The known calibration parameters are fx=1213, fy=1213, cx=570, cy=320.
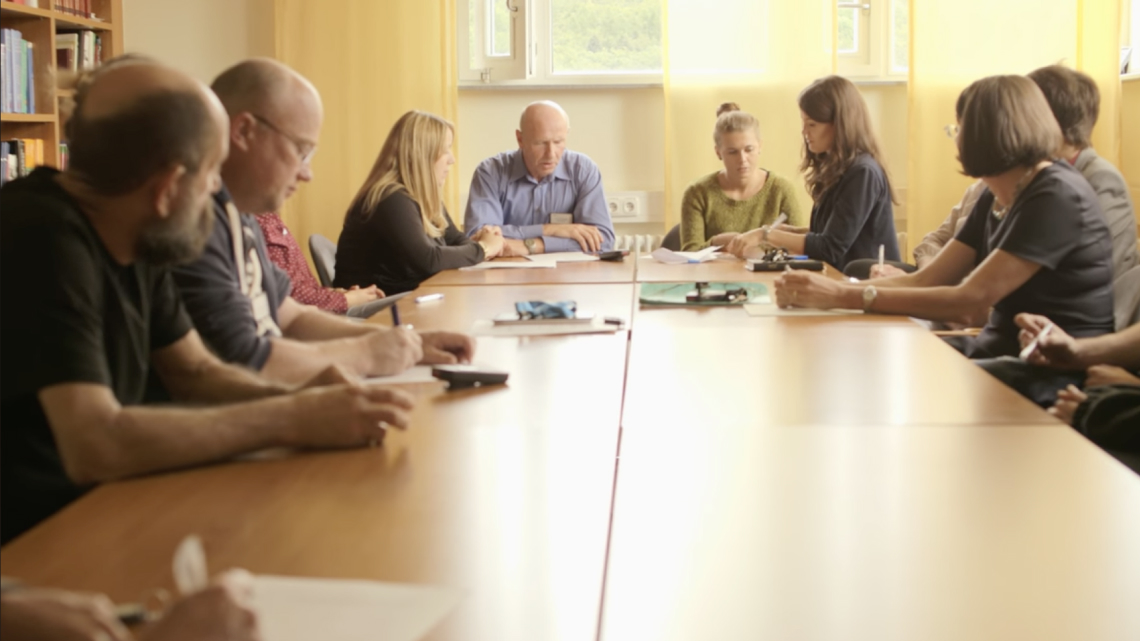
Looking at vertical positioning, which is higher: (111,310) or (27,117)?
(27,117)

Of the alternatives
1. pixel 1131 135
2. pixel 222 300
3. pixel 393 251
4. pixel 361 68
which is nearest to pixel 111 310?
pixel 222 300

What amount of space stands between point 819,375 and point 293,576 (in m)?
1.33

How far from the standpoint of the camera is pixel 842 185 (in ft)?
15.7

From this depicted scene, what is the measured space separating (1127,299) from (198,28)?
15.9 feet

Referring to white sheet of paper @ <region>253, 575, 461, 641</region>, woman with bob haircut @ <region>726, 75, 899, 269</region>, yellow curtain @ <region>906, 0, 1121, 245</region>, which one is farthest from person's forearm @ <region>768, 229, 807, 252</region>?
white sheet of paper @ <region>253, 575, 461, 641</region>

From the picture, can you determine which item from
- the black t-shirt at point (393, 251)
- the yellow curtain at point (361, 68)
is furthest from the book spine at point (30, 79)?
the black t-shirt at point (393, 251)

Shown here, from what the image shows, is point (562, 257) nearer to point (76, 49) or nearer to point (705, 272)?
point (705, 272)

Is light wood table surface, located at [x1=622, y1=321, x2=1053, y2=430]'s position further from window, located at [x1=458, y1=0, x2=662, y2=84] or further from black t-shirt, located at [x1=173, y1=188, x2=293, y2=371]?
window, located at [x1=458, y1=0, x2=662, y2=84]

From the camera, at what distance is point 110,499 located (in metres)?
1.45

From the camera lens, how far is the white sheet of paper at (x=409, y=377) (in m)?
2.21

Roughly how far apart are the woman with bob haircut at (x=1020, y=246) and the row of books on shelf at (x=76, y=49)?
3860 millimetres

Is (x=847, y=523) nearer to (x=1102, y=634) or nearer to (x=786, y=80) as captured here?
(x=1102, y=634)

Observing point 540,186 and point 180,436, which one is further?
point 540,186

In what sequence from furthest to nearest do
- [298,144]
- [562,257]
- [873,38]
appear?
[873,38], [562,257], [298,144]
